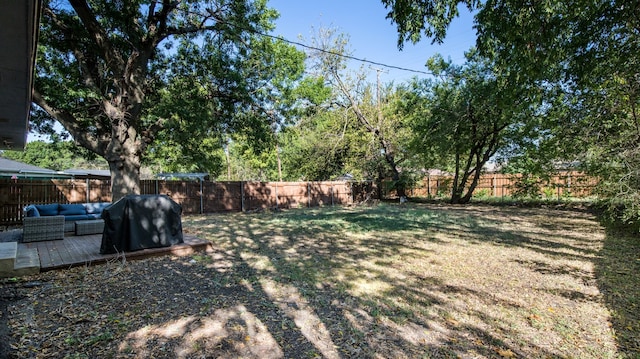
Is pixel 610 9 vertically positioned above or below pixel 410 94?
below

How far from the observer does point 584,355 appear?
2287 mm

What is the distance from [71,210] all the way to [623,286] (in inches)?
423

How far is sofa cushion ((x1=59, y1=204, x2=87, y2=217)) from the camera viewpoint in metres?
7.49

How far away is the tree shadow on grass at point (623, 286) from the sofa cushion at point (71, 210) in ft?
32.9

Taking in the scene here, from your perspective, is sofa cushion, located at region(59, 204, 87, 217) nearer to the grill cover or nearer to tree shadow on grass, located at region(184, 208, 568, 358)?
the grill cover

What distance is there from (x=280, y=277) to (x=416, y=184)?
55.0ft

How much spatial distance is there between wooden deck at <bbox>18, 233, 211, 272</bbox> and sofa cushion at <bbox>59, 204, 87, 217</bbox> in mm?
1164

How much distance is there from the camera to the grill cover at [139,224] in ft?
16.7

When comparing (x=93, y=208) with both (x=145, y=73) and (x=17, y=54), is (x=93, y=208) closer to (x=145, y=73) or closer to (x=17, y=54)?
(x=145, y=73)

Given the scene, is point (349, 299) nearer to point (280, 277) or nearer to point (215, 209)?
point (280, 277)

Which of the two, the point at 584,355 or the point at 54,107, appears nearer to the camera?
the point at 584,355

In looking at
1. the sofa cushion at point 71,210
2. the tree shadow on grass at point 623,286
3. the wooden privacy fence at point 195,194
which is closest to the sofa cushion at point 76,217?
the sofa cushion at point 71,210

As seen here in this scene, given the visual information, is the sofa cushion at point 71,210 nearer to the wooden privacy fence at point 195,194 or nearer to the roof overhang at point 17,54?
the roof overhang at point 17,54

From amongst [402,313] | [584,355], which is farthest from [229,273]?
[584,355]
